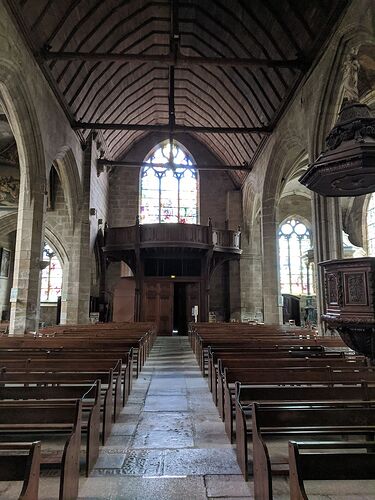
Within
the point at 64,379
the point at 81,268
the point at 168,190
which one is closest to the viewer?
the point at 64,379

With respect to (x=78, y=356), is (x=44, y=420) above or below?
below

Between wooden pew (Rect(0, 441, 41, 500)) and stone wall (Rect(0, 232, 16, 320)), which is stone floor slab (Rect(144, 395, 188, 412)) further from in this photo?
stone wall (Rect(0, 232, 16, 320))

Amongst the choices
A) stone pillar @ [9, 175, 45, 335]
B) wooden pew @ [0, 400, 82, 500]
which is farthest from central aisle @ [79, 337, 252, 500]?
stone pillar @ [9, 175, 45, 335]

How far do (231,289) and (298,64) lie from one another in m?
10.4

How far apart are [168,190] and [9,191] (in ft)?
23.7

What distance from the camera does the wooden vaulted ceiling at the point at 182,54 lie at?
8008 mm

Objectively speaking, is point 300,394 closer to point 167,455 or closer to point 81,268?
point 167,455

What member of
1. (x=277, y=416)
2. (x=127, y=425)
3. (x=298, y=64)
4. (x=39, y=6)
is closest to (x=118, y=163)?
(x=39, y=6)

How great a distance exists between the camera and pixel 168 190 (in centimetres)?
1783

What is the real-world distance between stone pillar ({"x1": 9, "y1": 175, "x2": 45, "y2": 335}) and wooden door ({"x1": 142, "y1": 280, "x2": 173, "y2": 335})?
5.90m

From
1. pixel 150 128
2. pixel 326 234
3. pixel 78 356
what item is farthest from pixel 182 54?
pixel 78 356

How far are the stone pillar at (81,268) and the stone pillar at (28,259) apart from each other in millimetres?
3639

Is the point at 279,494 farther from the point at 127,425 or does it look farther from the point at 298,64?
the point at 298,64

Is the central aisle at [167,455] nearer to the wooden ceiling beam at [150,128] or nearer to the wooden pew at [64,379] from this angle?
the wooden pew at [64,379]
